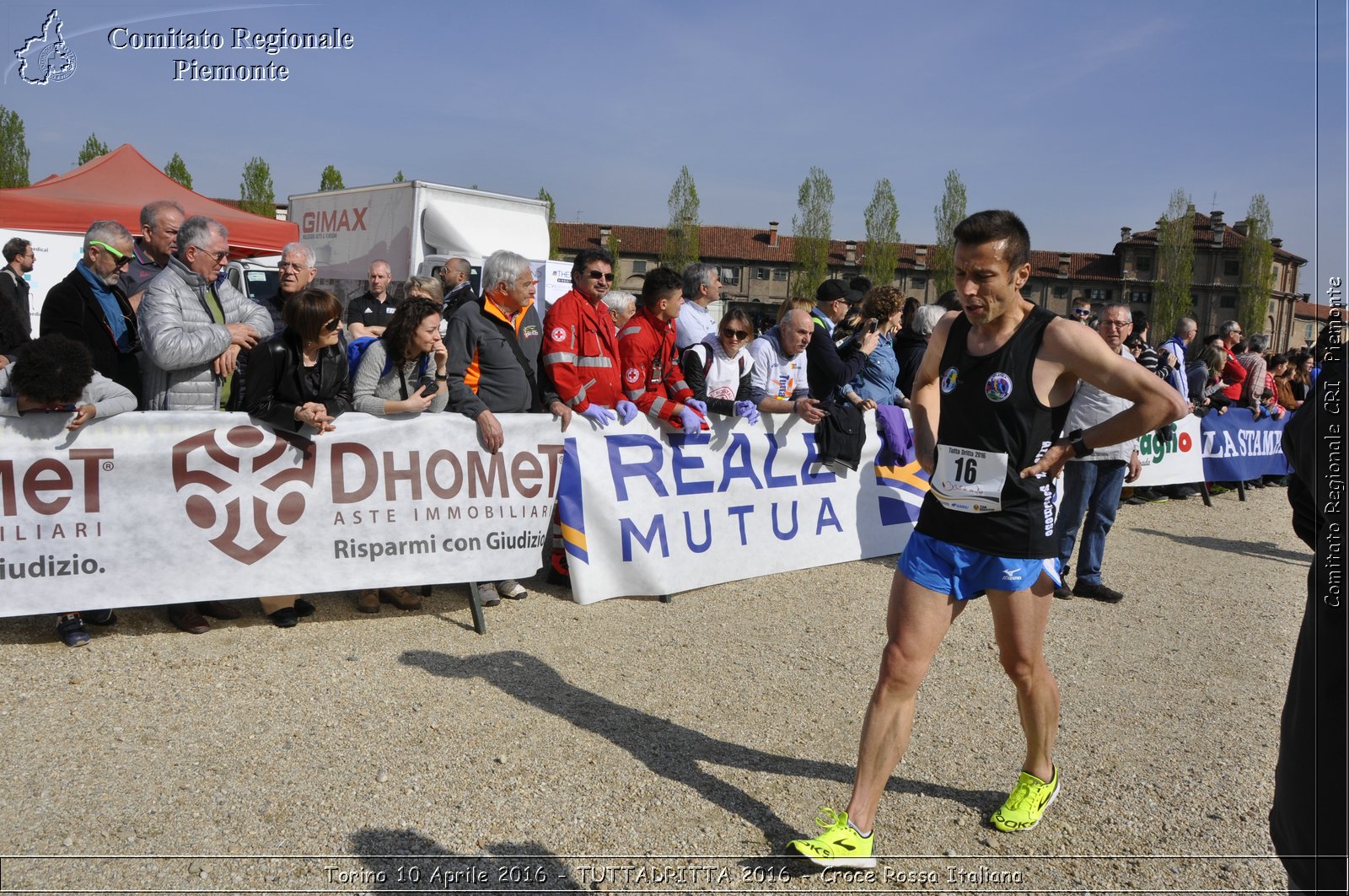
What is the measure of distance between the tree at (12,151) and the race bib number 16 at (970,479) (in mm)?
37776

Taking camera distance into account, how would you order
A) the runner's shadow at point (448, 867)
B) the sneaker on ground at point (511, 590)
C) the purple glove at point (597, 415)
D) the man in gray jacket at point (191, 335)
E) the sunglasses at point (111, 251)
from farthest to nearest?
1. the sneaker on ground at point (511, 590)
2. the purple glove at point (597, 415)
3. the sunglasses at point (111, 251)
4. the man in gray jacket at point (191, 335)
5. the runner's shadow at point (448, 867)

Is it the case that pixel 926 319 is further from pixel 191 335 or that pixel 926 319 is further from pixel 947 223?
pixel 947 223

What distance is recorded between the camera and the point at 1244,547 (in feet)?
30.8

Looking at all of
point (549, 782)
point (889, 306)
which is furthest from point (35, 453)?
point (889, 306)

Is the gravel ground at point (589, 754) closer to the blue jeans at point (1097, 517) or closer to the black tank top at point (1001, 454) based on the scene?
the blue jeans at point (1097, 517)

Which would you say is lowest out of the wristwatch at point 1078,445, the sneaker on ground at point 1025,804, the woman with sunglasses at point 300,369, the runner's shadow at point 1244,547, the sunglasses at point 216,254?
the sneaker on ground at point 1025,804

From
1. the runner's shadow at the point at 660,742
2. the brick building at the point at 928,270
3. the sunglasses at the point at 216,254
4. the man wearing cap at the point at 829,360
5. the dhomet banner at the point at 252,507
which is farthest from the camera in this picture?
the brick building at the point at 928,270

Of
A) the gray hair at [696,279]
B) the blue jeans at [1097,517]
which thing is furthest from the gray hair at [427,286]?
the blue jeans at [1097,517]

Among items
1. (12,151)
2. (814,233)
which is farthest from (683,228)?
(12,151)

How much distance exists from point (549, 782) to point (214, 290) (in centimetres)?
369

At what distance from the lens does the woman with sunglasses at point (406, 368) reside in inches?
210

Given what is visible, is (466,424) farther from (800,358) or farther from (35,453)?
(800,358)

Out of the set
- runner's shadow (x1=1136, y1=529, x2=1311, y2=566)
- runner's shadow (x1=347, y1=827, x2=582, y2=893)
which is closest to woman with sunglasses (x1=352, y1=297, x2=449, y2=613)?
runner's shadow (x1=347, y1=827, x2=582, y2=893)

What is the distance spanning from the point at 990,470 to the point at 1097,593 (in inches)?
173
